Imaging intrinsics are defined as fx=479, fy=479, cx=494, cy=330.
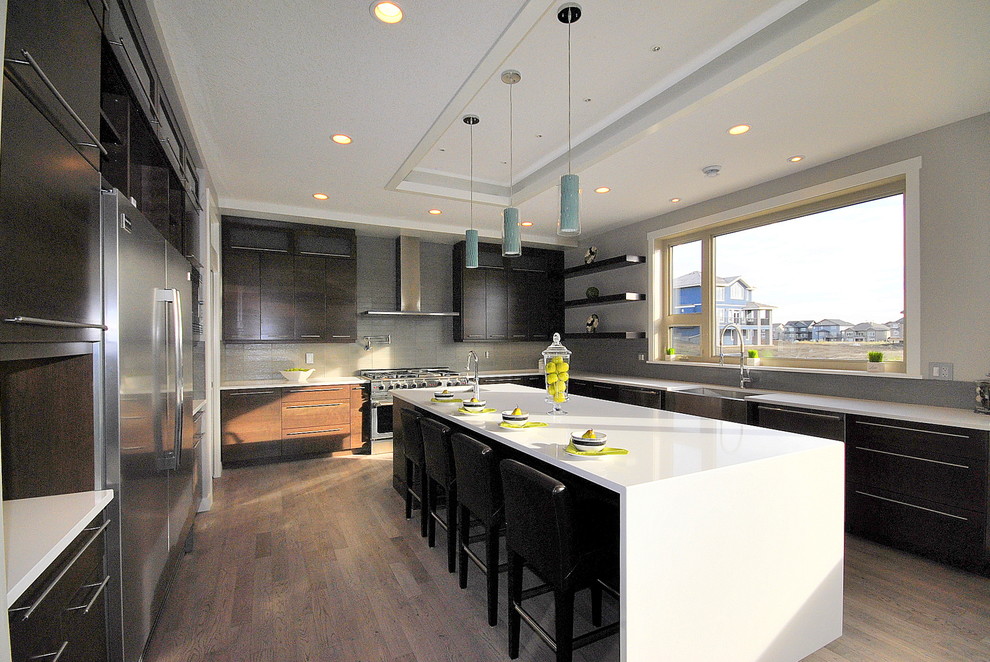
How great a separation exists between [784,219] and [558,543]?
3762 mm

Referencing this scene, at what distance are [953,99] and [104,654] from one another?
4.59 metres

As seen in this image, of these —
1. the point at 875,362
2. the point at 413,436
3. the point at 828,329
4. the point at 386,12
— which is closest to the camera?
the point at 386,12

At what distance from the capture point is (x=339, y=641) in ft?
6.72

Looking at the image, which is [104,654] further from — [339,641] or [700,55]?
[700,55]

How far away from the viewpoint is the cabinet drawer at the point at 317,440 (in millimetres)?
4926

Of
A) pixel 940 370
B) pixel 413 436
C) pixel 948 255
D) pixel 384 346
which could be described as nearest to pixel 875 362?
pixel 940 370

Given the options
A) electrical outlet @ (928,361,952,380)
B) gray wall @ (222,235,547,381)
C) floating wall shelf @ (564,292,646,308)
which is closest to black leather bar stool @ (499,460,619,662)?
electrical outlet @ (928,361,952,380)

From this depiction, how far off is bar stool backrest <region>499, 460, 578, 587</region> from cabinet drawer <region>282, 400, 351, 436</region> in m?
3.67

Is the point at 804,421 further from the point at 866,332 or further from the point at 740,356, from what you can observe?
the point at 740,356

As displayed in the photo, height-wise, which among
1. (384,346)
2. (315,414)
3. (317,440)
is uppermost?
(384,346)

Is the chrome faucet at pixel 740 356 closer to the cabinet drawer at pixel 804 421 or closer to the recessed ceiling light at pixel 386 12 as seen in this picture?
the cabinet drawer at pixel 804 421

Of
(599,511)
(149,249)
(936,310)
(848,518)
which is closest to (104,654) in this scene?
(149,249)

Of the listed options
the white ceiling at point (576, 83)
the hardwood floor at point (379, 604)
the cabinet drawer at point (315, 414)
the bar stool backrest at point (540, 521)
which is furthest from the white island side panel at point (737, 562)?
the cabinet drawer at point (315, 414)

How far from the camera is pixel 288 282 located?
5.22 m
